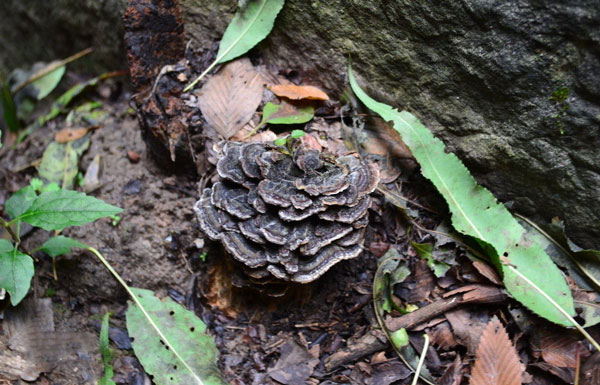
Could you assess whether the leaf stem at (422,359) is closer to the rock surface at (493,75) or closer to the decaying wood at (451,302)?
the decaying wood at (451,302)

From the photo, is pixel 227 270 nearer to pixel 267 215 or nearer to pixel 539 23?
pixel 267 215

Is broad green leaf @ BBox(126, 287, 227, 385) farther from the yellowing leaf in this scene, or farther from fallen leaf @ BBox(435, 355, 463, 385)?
the yellowing leaf

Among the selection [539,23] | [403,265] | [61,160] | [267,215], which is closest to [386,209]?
[403,265]

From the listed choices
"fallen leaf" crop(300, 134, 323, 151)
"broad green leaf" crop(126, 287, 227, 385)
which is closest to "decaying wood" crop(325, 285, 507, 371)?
"broad green leaf" crop(126, 287, 227, 385)

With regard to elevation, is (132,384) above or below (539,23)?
below

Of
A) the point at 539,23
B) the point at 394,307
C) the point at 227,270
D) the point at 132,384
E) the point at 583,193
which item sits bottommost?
the point at 132,384

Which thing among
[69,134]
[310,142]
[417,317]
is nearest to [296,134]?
[310,142]
